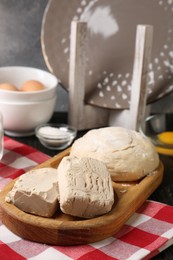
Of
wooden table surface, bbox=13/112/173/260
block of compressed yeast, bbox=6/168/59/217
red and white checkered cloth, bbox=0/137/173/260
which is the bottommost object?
wooden table surface, bbox=13/112/173/260

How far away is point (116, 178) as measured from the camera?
2.83 feet

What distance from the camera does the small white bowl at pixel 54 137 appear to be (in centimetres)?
105

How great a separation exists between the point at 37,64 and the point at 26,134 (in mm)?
218

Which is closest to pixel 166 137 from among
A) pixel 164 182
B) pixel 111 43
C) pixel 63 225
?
pixel 164 182

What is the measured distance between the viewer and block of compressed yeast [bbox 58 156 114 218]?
706 mm

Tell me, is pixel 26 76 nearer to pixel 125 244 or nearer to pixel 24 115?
pixel 24 115

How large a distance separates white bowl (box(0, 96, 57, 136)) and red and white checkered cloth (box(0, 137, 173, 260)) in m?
0.36

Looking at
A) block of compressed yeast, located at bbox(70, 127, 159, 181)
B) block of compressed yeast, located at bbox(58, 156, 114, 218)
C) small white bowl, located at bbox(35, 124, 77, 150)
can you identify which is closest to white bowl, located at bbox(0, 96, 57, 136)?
small white bowl, located at bbox(35, 124, 77, 150)

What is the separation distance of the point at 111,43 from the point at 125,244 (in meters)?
0.58

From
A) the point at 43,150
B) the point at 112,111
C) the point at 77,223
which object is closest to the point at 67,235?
the point at 77,223

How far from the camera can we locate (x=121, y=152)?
86cm

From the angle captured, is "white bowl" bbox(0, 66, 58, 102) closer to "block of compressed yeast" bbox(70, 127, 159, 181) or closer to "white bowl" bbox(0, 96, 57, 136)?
"white bowl" bbox(0, 96, 57, 136)

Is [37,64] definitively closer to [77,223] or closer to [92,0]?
[92,0]

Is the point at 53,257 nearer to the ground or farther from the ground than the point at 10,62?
nearer to the ground
